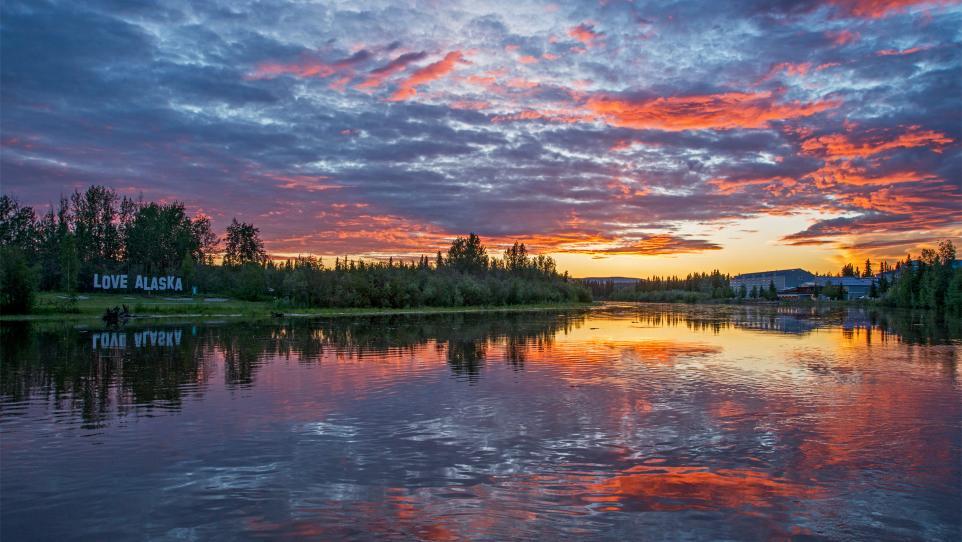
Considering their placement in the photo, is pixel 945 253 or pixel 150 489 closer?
pixel 150 489

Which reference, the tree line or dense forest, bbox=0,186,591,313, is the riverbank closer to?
dense forest, bbox=0,186,591,313

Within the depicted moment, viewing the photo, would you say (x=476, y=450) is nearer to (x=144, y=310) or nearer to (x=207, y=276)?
(x=144, y=310)

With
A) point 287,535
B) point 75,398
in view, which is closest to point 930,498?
point 287,535

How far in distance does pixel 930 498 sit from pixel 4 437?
21974 mm

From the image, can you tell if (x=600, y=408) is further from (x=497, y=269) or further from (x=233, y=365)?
(x=497, y=269)

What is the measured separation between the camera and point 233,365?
31031mm

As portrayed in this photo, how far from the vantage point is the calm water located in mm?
10859

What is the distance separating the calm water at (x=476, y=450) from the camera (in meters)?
10.9

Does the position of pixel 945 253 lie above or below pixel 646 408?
above

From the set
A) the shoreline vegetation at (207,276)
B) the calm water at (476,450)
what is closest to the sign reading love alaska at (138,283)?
the shoreline vegetation at (207,276)

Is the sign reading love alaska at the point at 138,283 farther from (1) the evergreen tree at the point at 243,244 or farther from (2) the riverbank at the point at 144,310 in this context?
(1) the evergreen tree at the point at 243,244

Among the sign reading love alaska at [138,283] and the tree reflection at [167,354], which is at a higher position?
the sign reading love alaska at [138,283]

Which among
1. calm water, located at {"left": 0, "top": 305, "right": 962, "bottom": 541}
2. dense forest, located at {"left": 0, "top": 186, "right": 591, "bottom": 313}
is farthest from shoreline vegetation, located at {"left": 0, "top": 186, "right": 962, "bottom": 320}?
calm water, located at {"left": 0, "top": 305, "right": 962, "bottom": 541}

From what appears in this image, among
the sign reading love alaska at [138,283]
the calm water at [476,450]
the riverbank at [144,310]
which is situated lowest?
the calm water at [476,450]
